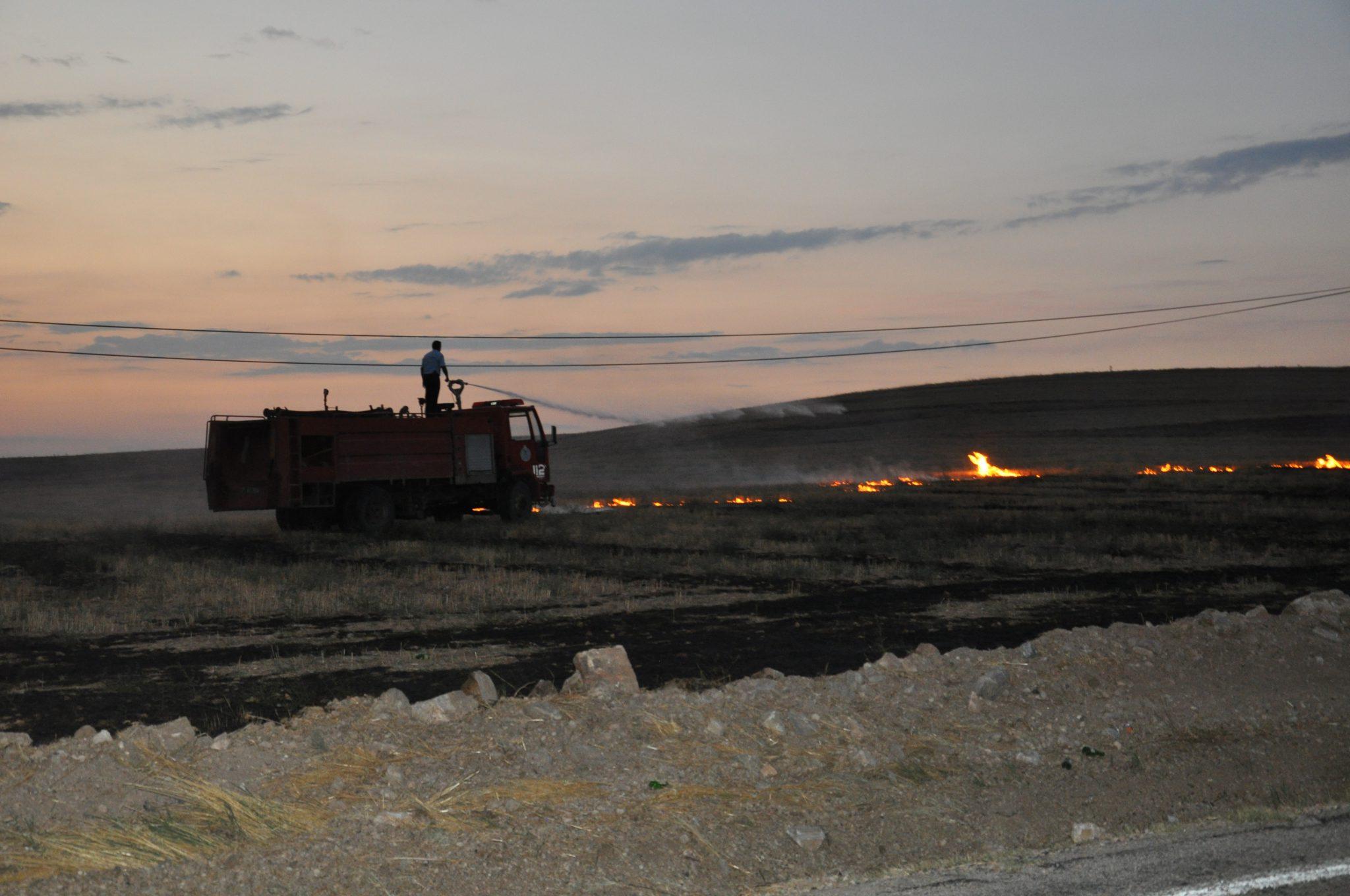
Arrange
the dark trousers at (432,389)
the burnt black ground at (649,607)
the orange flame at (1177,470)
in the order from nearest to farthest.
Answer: the burnt black ground at (649,607), the dark trousers at (432,389), the orange flame at (1177,470)

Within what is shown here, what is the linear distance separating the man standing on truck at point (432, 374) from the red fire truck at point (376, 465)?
274mm

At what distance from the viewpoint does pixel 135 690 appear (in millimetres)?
11594

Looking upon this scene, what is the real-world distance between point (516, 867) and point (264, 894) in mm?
1149

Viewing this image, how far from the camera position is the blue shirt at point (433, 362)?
31.8 m

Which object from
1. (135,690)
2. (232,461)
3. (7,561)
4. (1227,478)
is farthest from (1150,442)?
(135,690)

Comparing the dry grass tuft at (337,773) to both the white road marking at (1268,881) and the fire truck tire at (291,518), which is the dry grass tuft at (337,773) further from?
the fire truck tire at (291,518)

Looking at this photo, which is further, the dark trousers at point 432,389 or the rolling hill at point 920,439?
the rolling hill at point 920,439

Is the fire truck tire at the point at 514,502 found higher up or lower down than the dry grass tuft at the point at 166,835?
higher up

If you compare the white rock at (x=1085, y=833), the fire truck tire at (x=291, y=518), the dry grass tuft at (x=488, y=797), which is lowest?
the white rock at (x=1085, y=833)

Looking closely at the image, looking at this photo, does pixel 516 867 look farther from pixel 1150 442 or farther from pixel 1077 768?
pixel 1150 442

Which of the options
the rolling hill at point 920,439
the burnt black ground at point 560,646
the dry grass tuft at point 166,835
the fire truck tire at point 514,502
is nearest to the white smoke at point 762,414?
the rolling hill at point 920,439

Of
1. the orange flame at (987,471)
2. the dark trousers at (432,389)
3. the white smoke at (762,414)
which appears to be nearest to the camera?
the dark trousers at (432,389)

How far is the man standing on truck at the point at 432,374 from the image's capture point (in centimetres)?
3173

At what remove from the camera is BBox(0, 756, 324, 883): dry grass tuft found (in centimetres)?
582
